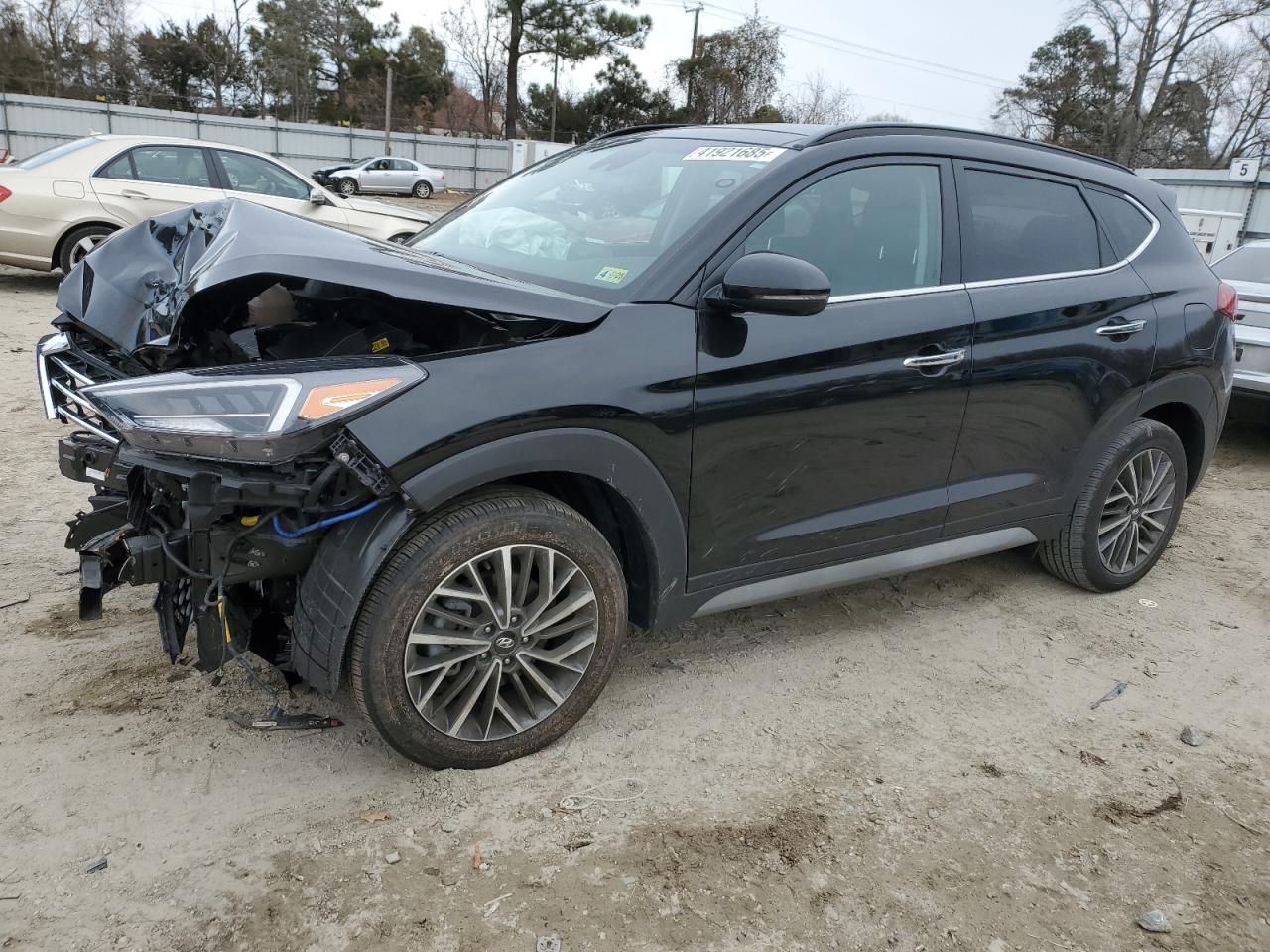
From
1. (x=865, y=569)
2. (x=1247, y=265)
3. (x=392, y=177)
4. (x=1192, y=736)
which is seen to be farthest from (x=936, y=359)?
(x=392, y=177)

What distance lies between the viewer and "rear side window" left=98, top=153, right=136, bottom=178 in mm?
9211

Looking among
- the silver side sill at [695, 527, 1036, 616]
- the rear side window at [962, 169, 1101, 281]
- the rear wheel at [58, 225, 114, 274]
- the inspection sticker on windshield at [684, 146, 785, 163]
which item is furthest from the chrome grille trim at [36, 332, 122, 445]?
the rear wheel at [58, 225, 114, 274]

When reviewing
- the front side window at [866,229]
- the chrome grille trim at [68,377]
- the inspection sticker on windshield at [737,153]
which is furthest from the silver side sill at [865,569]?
the chrome grille trim at [68,377]

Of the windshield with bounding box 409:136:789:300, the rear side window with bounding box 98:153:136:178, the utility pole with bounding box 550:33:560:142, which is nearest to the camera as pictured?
the windshield with bounding box 409:136:789:300

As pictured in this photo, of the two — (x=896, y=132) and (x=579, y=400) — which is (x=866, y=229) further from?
(x=579, y=400)

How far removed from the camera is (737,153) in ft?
10.6

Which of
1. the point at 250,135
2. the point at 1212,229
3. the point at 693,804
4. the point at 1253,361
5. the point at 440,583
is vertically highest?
the point at 250,135

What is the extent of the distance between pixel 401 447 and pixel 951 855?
1.81 meters

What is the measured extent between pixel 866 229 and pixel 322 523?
2.02m

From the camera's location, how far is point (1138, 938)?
7.57 ft

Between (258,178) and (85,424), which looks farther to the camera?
(258,178)

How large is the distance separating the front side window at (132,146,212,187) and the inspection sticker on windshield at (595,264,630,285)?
807 centimetres

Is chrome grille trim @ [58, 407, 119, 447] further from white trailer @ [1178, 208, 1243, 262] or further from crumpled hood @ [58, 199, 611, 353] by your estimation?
white trailer @ [1178, 208, 1243, 262]

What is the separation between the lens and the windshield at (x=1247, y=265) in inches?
279
